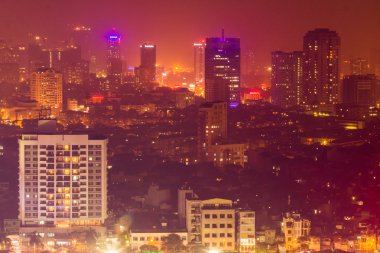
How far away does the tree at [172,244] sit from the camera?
782 cm

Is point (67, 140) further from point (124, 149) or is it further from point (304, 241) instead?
point (124, 149)

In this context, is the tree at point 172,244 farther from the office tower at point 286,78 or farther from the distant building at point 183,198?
the office tower at point 286,78

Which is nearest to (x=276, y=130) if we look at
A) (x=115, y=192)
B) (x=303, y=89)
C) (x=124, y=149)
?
(x=124, y=149)

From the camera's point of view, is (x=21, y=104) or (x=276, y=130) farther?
(x=21, y=104)

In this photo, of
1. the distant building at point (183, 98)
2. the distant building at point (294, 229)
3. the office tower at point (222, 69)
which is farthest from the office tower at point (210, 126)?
the distant building at point (183, 98)

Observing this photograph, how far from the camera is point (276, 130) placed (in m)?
14.3

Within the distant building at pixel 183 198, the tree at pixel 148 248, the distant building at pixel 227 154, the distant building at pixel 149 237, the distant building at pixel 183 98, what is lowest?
the tree at pixel 148 248

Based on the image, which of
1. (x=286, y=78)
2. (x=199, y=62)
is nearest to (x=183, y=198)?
(x=286, y=78)

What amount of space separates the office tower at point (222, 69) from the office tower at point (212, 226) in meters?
8.67

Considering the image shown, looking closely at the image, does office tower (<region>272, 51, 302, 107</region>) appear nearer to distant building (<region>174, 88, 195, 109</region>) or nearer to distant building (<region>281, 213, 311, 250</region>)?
distant building (<region>174, 88, 195, 109</region>)

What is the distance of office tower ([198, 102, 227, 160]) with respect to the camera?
1194 centimetres

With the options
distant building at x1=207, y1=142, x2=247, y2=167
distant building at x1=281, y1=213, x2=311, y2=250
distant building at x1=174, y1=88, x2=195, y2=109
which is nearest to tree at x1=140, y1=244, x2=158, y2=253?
distant building at x1=281, y1=213, x2=311, y2=250

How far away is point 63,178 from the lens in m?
Answer: 8.62

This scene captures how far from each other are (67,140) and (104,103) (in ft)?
29.1
